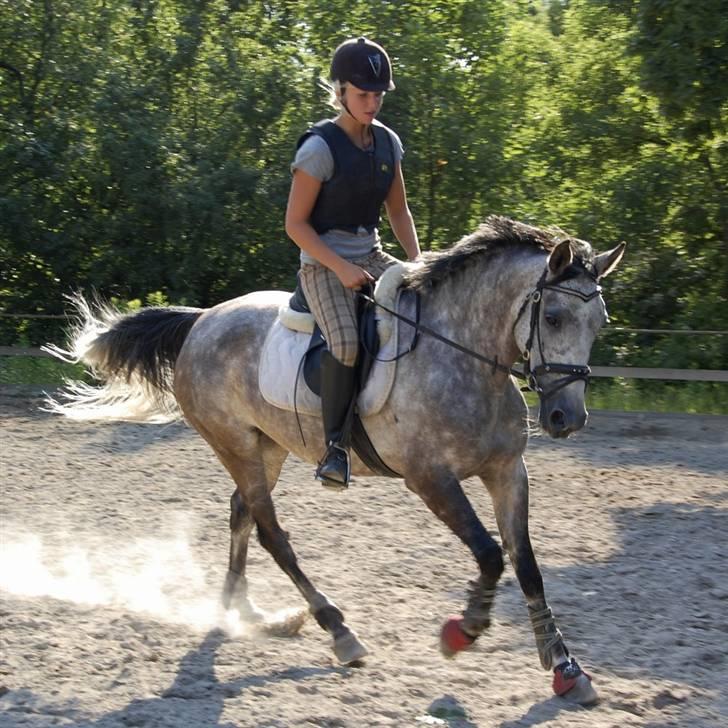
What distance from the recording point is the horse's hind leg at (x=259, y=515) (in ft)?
19.4

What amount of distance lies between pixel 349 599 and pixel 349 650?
1.02 meters

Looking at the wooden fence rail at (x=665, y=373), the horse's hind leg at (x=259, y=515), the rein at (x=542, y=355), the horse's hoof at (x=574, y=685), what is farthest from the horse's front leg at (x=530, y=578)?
the wooden fence rail at (x=665, y=373)

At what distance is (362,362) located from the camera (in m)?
5.38

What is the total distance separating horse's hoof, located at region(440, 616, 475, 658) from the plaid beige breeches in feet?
4.03

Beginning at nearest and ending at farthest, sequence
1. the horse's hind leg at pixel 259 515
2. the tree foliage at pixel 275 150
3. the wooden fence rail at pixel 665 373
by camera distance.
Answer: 1. the horse's hind leg at pixel 259 515
2. the wooden fence rail at pixel 665 373
3. the tree foliage at pixel 275 150

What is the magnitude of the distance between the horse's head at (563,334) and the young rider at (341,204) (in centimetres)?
95

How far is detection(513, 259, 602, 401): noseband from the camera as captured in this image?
15.0 feet

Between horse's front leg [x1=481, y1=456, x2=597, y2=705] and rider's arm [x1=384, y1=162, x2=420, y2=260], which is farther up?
rider's arm [x1=384, y1=162, x2=420, y2=260]

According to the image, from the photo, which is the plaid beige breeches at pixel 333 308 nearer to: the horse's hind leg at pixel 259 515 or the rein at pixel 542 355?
the rein at pixel 542 355

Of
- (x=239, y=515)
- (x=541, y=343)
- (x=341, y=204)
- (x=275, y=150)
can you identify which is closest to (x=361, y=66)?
(x=341, y=204)

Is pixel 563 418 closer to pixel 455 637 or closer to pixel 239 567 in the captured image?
pixel 455 637

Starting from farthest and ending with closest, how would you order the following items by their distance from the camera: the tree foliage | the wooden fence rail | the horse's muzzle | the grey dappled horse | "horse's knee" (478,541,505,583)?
the tree foliage < the wooden fence rail < "horse's knee" (478,541,505,583) < the grey dappled horse < the horse's muzzle

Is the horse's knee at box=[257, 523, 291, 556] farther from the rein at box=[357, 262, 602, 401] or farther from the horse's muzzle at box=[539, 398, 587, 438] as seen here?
the horse's muzzle at box=[539, 398, 587, 438]

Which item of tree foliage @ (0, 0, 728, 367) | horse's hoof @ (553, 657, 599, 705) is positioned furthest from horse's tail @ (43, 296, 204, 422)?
tree foliage @ (0, 0, 728, 367)
